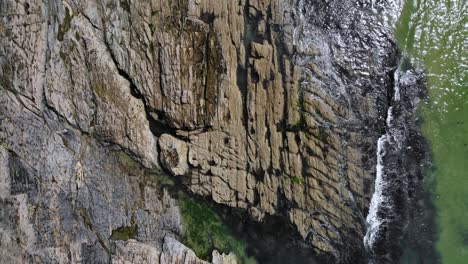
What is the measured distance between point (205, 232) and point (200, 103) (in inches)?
124

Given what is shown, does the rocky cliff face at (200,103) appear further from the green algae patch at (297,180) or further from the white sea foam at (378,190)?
the white sea foam at (378,190)

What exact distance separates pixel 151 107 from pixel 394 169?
5.46 metres

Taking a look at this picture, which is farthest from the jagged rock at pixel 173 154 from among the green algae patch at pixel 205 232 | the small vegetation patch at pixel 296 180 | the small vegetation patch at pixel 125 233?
the small vegetation patch at pixel 296 180

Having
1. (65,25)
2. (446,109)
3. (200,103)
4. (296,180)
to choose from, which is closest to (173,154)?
(200,103)

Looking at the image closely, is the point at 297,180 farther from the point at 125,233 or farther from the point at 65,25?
the point at 65,25

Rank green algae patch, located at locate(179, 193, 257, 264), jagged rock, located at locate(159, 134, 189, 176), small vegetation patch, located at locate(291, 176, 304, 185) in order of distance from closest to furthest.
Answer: small vegetation patch, located at locate(291, 176, 304, 185)
jagged rock, located at locate(159, 134, 189, 176)
green algae patch, located at locate(179, 193, 257, 264)

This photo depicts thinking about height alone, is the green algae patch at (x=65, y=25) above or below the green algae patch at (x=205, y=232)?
above

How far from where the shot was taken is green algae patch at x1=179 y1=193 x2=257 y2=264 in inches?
471

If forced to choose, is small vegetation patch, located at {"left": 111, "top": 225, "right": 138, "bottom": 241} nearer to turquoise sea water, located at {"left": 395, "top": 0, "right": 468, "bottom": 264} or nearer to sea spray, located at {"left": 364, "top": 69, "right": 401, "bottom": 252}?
sea spray, located at {"left": 364, "top": 69, "right": 401, "bottom": 252}

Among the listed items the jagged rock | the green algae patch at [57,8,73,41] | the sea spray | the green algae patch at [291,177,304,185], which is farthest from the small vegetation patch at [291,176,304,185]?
the green algae patch at [57,8,73,41]

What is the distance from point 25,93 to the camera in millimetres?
10445

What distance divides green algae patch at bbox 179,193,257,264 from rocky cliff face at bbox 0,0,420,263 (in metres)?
1.36

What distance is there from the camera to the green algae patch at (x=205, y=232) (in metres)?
12.0

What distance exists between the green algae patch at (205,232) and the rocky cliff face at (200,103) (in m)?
1.36
